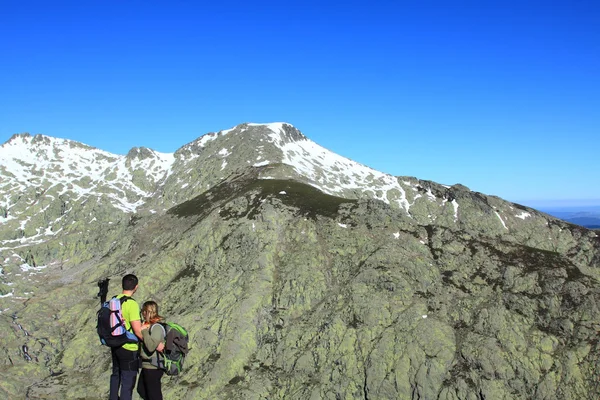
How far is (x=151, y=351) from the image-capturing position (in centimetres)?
1262

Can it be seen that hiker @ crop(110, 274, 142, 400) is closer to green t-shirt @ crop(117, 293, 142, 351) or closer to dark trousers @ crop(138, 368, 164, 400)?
green t-shirt @ crop(117, 293, 142, 351)

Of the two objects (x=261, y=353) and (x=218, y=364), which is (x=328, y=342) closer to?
(x=261, y=353)

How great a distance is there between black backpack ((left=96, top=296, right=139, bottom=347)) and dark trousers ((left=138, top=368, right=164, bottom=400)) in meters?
1.12

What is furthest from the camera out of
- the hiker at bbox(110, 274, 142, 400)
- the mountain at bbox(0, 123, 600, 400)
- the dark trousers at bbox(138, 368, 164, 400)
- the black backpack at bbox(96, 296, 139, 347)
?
the mountain at bbox(0, 123, 600, 400)

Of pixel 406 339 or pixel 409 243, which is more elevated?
pixel 409 243

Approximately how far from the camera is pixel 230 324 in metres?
122

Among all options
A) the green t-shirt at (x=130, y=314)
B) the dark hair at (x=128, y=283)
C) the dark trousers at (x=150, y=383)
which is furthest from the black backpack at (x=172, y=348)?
the dark hair at (x=128, y=283)

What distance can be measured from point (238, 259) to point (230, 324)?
27.3m

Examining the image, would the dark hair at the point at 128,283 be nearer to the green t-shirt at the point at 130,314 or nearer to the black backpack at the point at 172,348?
the green t-shirt at the point at 130,314

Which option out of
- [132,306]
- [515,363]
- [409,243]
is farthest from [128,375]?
[409,243]

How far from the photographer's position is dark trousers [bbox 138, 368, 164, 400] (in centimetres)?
1300

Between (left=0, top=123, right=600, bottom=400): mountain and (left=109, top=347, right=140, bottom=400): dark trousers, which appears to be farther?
(left=0, top=123, right=600, bottom=400): mountain

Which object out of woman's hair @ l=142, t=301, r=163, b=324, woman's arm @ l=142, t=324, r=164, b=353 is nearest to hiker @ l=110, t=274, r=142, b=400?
woman's hair @ l=142, t=301, r=163, b=324

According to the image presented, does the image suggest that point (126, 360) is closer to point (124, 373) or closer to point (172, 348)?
point (124, 373)
